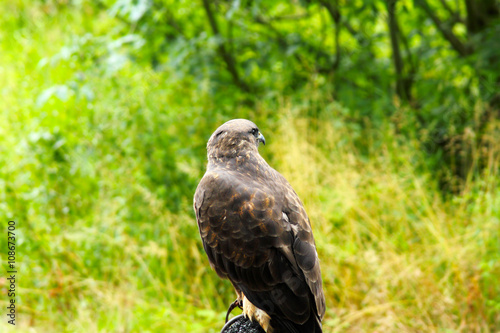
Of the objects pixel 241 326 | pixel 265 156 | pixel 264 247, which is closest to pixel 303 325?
pixel 241 326

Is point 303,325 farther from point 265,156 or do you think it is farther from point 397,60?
point 397,60

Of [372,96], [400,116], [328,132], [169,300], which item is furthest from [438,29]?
[169,300]

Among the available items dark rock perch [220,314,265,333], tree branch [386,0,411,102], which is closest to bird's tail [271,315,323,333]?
dark rock perch [220,314,265,333]

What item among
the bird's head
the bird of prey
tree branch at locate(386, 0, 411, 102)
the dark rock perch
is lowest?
the dark rock perch

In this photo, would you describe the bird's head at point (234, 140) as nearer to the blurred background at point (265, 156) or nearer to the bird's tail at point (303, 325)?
the bird's tail at point (303, 325)

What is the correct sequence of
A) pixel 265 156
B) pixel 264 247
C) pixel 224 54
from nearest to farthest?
pixel 264 247
pixel 265 156
pixel 224 54

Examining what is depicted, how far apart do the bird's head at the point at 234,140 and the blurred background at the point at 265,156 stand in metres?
1.79

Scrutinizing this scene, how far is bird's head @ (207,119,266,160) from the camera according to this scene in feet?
7.25

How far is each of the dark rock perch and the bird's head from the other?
739 millimetres

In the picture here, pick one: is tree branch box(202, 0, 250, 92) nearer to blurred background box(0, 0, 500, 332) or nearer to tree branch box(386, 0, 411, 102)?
blurred background box(0, 0, 500, 332)

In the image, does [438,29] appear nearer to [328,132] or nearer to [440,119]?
[440,119]

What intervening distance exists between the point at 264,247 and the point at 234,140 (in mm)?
511

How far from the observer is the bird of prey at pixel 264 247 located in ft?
6.64

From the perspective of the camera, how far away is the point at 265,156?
15.6 feet
